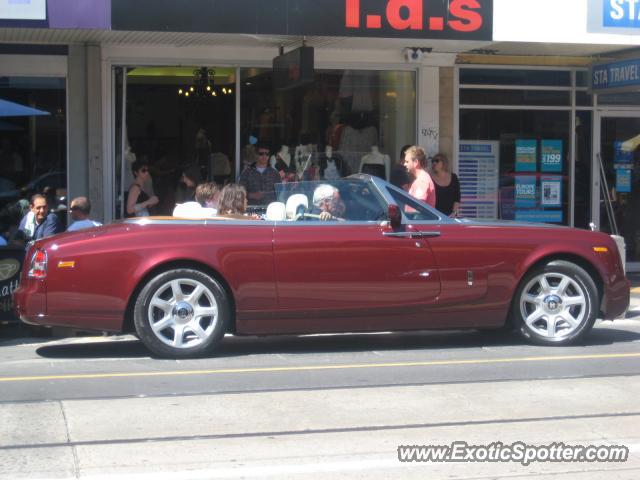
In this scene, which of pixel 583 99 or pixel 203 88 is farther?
pixel 583 99

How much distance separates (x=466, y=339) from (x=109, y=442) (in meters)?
4.62

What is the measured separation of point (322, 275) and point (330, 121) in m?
5.83

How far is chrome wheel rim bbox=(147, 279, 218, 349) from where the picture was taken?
8.31 metres

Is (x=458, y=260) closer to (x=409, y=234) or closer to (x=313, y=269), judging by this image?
(x=409, y=234)

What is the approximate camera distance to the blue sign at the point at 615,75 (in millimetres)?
12875

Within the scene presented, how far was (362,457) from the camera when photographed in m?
5.64

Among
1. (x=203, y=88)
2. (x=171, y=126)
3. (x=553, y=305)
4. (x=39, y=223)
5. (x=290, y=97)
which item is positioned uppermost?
(x=203, y=88)

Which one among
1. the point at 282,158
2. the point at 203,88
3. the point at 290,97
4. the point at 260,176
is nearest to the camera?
the point at 260,176

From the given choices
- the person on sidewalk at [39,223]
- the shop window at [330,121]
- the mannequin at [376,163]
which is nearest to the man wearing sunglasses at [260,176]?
the shop window at [330,121]

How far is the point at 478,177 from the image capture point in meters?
14.9

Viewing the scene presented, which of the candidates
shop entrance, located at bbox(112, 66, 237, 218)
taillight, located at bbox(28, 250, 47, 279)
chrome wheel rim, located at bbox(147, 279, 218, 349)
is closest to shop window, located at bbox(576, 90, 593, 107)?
shop entrance, located at bbox(112, 66, 237, 218)

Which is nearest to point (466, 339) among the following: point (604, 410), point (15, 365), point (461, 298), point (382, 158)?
point (461, 298)

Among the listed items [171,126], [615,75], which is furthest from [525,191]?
[171,126]

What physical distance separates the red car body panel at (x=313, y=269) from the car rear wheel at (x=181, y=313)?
0.37ft
